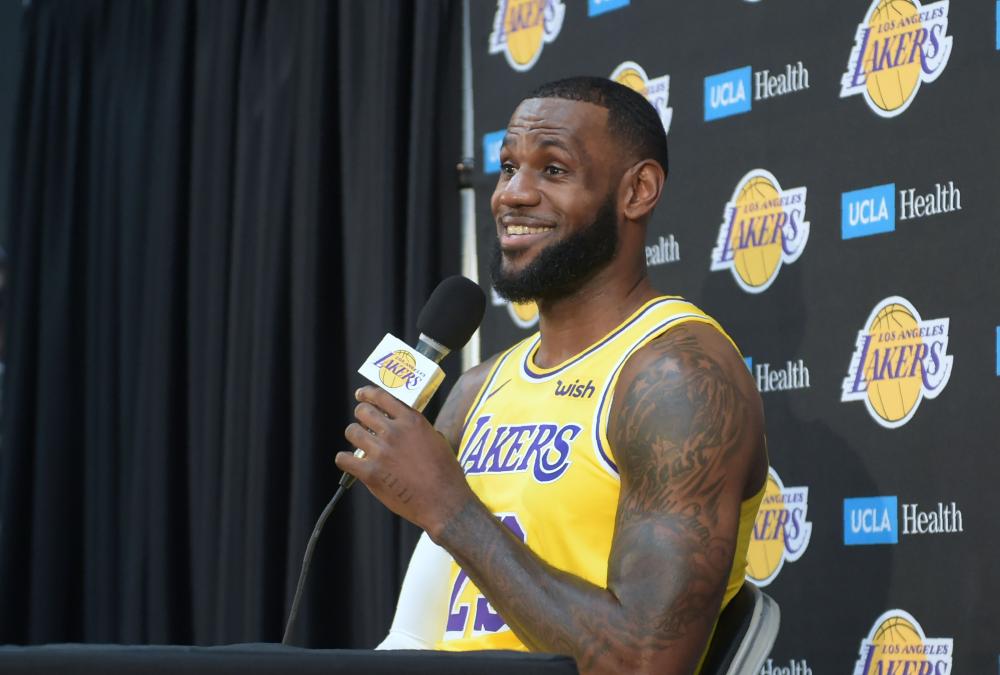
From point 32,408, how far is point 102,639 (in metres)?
0.72

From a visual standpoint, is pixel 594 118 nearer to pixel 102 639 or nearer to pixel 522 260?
pixel 522 260

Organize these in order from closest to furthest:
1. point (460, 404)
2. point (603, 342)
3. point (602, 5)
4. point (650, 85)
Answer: point (603, 342)
point (460, 404)
point (650, 85)
point (602, 5)

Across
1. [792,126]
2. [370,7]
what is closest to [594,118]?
[792,126]

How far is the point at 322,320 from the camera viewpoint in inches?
134

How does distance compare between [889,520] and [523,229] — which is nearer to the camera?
[523,229]

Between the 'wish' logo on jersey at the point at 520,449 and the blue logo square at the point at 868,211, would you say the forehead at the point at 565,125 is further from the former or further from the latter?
the blue logo square at the point at 868,211

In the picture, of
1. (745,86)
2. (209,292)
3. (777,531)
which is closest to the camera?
(777,531)

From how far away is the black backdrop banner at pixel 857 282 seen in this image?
226 cm

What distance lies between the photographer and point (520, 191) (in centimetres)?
210

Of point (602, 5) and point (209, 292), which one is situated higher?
point (602, 5)

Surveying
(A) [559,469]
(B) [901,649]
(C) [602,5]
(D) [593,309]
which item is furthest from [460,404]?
(C) [602,5]

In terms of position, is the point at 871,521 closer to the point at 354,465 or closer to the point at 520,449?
the point at 520,449

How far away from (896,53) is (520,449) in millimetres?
1021

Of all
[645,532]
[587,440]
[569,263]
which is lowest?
[645,532]
